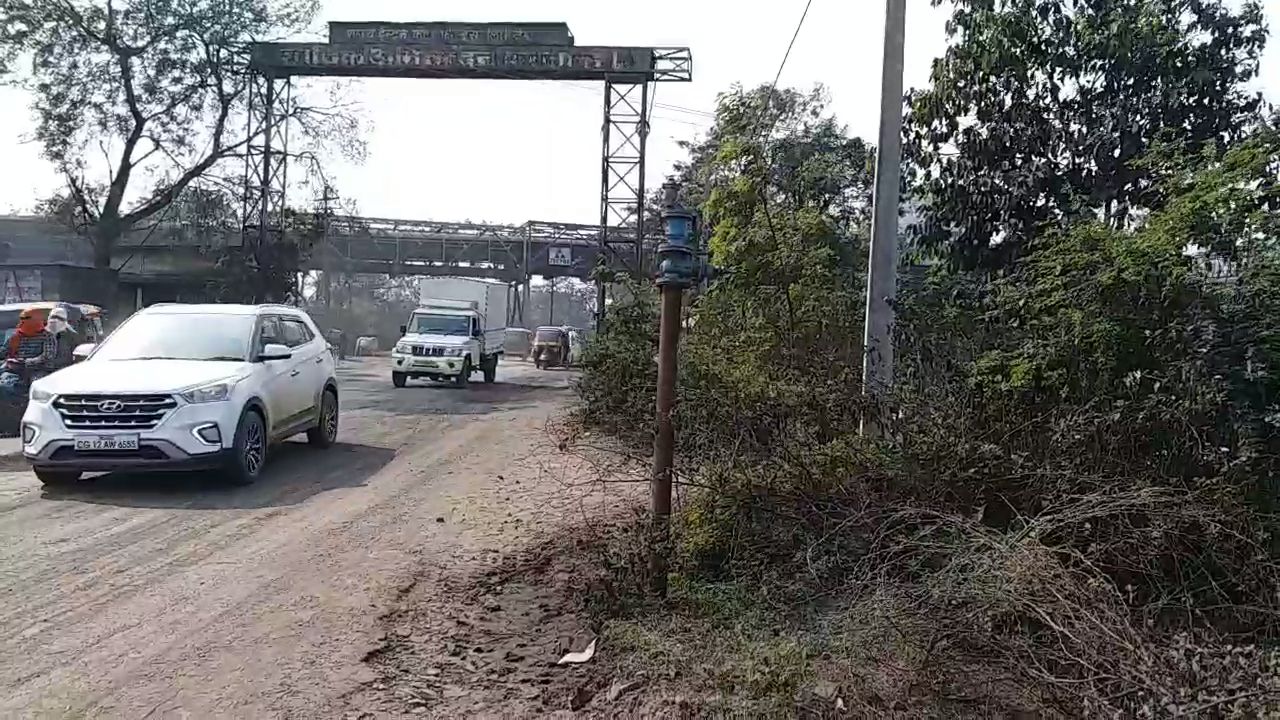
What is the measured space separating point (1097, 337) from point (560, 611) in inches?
126

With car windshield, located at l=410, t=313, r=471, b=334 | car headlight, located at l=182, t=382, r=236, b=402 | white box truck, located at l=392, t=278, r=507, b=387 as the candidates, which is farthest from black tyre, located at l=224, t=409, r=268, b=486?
car windshield, located at l=410, t=313, r=471, b=334

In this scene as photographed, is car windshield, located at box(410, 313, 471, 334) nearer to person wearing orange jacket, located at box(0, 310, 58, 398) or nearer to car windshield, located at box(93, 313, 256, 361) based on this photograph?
person wearing orange jacket, located at box(0, 310, 58, 398)

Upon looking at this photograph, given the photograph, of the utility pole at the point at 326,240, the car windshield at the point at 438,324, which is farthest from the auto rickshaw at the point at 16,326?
the utility pole at the point at 326,240

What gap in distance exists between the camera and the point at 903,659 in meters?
4.11

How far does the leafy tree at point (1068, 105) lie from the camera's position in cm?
666

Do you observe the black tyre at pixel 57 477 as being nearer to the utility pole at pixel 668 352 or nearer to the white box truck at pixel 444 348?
the utility pole at pixel 668 352

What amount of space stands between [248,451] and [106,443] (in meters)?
1.20

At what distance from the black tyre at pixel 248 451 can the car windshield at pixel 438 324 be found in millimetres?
15106

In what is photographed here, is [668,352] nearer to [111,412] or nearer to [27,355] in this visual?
[111,412]

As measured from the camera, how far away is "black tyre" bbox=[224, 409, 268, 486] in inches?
336

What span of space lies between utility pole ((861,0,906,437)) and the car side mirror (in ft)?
19.0

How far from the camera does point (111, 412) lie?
8.03m

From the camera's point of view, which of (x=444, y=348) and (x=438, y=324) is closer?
(x=444, y=348)

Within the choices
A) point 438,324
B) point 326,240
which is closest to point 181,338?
point 438,324
